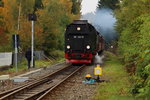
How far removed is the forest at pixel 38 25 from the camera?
1478 inches

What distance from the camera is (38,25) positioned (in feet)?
126

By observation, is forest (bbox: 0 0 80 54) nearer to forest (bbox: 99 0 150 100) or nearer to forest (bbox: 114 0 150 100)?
forest (bbox: 99 0 150 100)

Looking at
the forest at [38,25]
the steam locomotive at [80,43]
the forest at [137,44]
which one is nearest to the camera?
the forest at [137,44]

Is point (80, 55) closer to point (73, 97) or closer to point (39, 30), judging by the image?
point (39, 30)

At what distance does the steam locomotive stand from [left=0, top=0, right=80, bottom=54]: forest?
33.5 feet

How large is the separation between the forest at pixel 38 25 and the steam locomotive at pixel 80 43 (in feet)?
33.5

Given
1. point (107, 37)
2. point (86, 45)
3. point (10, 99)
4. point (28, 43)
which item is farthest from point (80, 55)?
point (107, 37)

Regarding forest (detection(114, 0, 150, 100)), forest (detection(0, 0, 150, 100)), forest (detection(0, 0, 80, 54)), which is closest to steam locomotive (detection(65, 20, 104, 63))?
forest (detection(0, 0, 150, 100))

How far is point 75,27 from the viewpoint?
2744 cm

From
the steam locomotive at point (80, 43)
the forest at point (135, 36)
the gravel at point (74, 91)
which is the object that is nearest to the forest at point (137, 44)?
the forest at point (135, 36)

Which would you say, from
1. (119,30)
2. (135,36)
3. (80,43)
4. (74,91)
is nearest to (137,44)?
(74,91)

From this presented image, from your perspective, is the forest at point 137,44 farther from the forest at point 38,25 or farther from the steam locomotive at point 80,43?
the forest at point 38,25

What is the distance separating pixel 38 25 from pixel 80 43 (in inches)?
498

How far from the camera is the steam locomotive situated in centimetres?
2691
